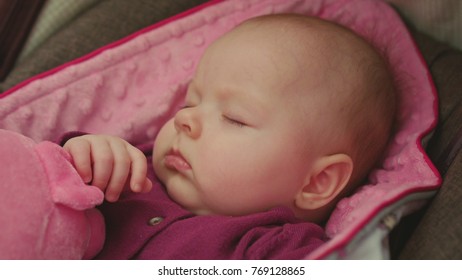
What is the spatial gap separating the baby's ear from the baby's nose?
199mm

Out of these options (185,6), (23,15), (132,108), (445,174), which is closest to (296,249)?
(445,174)

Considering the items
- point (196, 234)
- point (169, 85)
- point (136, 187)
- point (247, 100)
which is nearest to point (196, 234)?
point (196, 234)

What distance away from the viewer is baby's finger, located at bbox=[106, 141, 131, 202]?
34.4 inches

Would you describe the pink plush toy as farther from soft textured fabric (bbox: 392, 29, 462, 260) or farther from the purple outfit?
soft textured fabric (bbox: 392, 29, 462, 260)

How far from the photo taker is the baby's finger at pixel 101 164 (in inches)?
33.9

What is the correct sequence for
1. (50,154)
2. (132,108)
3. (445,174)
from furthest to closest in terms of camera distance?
(132,108), (445,174), (50,154)

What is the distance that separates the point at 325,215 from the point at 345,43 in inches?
12.1

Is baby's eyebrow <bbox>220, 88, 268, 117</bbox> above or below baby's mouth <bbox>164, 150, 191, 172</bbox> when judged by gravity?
above

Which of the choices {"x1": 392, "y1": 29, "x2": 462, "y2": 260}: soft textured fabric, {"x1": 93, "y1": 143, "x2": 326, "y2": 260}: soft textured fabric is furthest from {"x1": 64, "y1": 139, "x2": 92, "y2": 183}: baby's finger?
{"x1": 392, "y1": 29, "x2": 462, "y2": 260}: soft textured fabric

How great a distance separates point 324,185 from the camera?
973mm

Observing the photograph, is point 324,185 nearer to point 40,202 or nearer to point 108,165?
point 108,165

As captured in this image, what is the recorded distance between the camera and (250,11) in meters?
1.21

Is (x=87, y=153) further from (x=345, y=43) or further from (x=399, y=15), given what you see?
(x=399, y=15)

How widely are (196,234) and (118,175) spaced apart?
0.15 meters
